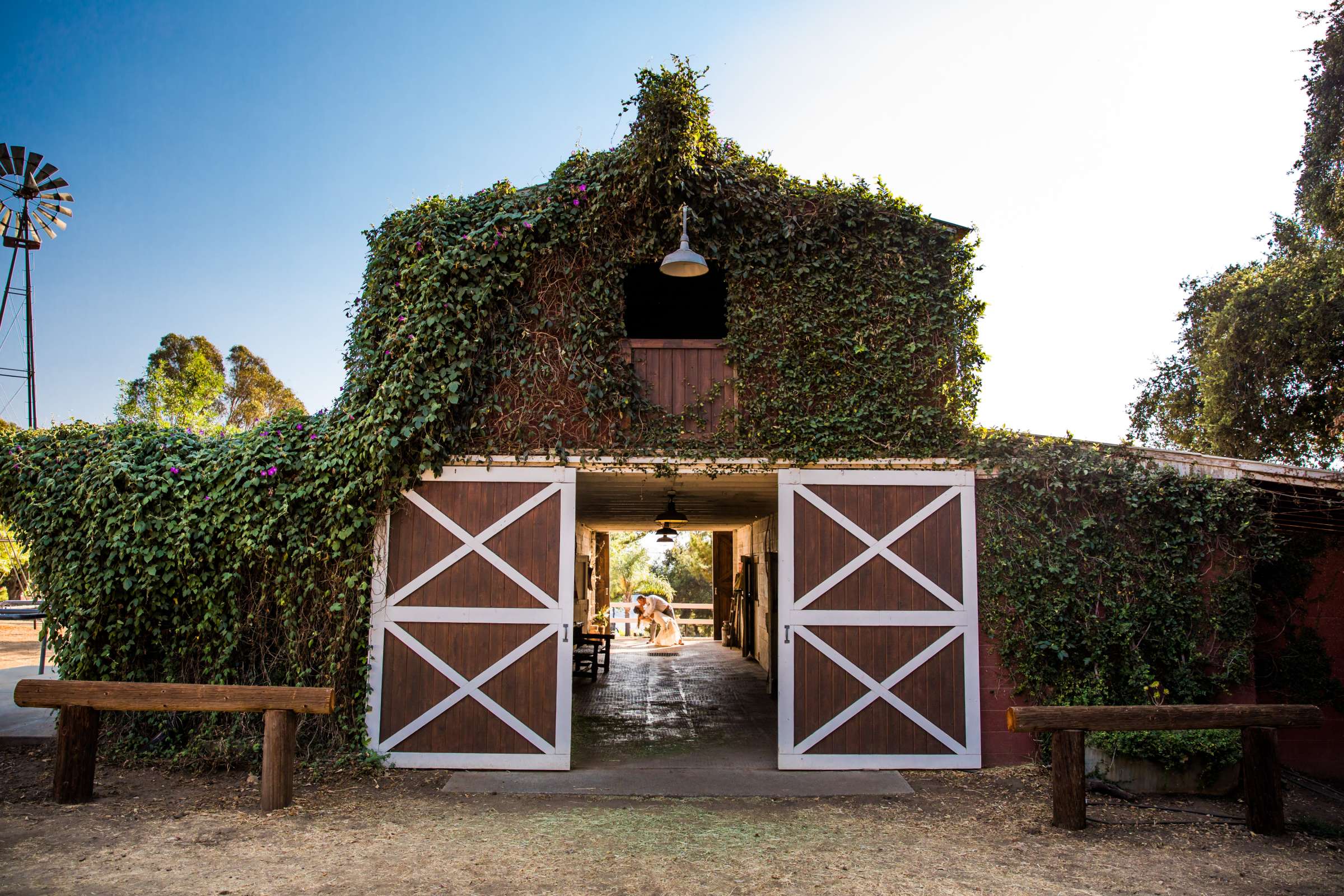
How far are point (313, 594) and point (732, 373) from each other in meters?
4.32

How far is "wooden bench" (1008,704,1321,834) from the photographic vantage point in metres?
5.60

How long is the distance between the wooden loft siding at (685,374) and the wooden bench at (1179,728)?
359 cm

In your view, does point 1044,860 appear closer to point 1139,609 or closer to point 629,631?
point 1139,609

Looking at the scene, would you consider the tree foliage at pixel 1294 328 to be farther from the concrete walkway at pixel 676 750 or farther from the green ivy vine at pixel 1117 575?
the concrete walkway at pixel 676 750

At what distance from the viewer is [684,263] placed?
6812 mm

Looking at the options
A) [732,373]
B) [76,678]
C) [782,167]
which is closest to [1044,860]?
[732,373]

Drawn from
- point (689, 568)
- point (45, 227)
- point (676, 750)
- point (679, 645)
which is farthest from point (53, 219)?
point (689, 568)

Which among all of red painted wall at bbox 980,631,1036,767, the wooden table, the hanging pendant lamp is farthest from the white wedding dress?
red painted wall at bbox 980,631,1036,767

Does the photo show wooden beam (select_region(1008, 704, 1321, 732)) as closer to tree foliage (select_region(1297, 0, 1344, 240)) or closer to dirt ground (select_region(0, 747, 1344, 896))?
dirt ground (select_region(0, 747, 1344, 896))

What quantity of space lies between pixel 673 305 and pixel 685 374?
3.71 m

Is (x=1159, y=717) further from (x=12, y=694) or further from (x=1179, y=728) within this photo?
(x=12, y=694)

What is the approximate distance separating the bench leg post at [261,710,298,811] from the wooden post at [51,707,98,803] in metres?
1.34

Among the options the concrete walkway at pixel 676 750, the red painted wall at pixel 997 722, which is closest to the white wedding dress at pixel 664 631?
the concrete walkway at pixel 676 750

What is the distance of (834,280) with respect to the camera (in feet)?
25.7
